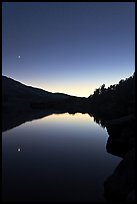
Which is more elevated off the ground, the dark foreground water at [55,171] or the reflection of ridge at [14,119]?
the reflection of ridge at [14,119]

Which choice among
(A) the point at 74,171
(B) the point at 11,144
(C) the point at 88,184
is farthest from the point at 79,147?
(C) the point at 88,184

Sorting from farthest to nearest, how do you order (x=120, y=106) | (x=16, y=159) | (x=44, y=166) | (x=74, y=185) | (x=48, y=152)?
(x=120, y=106) < (x=48, y=152) < (x=16, y=159) < (x=44, y=166) < (x=74, y=185)

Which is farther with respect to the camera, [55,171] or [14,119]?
[14,119]

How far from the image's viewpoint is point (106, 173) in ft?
95.6

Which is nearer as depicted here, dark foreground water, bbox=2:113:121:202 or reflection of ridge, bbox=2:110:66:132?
dark foreground water, bbox=2:113:121:202

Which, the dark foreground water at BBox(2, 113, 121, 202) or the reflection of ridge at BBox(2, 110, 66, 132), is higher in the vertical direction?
the reflection of ridge at BBox(2, 110, 66, 132)

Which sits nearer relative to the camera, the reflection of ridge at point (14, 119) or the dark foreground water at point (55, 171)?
the dark foreground water at point (55, 171)

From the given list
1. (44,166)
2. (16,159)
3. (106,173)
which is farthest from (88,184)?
(16,159)

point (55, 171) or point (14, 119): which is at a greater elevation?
point (14, 119)

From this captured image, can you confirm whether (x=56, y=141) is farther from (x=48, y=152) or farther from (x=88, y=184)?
(x=88, y=184)

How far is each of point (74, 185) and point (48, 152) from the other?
56.5ft

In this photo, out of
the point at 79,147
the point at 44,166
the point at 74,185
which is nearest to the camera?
the point at 74,185

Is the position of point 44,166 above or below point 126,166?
below

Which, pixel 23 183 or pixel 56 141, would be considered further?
pixel 56 141
